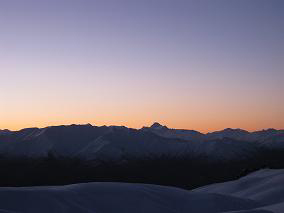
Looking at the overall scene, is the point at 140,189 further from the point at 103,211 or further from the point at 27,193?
the point at 27,193

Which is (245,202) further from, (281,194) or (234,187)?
(234,187)

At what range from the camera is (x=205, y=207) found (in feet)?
94.9

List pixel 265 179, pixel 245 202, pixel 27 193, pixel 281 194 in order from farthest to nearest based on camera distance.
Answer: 1. pixel 265 179
2. pixel 281 194
3. pixel 245 202
4. pixel 27 193

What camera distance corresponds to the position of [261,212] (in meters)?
22.2

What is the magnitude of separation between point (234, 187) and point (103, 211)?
34.1m

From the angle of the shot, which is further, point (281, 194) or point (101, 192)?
point (281, 194)

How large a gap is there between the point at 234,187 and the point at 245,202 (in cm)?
2473

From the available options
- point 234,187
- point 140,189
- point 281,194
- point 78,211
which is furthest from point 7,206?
point 234,187

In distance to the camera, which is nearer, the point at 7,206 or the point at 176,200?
the point at 7,206

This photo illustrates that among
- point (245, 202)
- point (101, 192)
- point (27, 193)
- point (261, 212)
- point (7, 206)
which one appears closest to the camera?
point (261, 212)

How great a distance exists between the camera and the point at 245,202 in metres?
32.0

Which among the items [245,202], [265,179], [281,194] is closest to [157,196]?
[245,202]

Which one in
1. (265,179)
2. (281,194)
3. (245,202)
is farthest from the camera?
(265,179)

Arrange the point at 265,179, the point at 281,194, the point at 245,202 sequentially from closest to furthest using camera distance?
the point at 245,202, the point at 281,194, the point at 265,179
